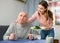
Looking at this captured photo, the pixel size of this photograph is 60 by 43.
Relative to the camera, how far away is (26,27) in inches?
84.4

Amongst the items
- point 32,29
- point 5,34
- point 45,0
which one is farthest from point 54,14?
point 5,34

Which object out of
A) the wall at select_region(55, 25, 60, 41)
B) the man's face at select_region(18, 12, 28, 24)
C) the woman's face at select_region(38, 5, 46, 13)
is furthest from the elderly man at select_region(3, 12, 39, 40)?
the wall at select_region(55, 25, 60, 41)

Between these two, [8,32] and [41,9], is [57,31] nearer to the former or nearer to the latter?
[41,9]

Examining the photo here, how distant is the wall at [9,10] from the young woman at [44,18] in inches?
8.2

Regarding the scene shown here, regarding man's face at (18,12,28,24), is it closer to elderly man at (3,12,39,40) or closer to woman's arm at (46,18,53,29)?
elderly man at (3,12,39,40)

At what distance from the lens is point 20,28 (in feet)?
6.98

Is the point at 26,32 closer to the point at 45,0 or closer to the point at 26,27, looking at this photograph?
the point at 26,27

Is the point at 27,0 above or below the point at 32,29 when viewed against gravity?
above

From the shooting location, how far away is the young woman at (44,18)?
2.15 metres

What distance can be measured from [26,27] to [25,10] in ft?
0.72

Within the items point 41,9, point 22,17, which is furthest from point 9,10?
point 41,9

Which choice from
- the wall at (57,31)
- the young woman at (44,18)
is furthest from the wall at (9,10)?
the wall at (57,31)

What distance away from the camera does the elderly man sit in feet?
6.92

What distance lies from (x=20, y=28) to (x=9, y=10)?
0.91 ft
